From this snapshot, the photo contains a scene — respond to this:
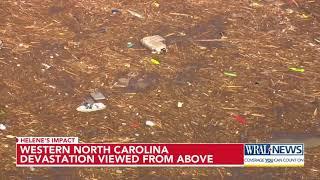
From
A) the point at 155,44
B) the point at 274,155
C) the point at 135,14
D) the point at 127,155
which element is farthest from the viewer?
the point at 135,14

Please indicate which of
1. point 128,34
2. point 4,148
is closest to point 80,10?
point 128,34

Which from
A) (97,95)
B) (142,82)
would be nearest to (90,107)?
(97,95)

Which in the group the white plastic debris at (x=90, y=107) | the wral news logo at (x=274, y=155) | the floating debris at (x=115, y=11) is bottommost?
the wral news logo at (x=274, y=155)

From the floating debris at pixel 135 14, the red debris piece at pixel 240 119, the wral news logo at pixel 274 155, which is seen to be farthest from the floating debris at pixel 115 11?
the wral news logo at pixel 274 155

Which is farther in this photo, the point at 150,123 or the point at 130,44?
the point at 130,44

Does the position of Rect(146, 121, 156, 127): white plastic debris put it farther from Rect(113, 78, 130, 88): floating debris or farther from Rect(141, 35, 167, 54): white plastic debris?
Rect(141, 35, 167, 54): white plastic debris

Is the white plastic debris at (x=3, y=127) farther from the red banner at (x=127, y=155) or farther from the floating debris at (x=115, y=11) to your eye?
the floating debris at (x=115, y=11)

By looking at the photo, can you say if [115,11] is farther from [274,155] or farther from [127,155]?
[274,155]

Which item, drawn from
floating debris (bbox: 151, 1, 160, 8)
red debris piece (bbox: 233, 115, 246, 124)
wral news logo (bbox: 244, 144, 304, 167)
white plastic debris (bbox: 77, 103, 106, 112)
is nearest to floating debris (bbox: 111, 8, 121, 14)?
floating debris (bbox: 151, 1, 160, 8)
